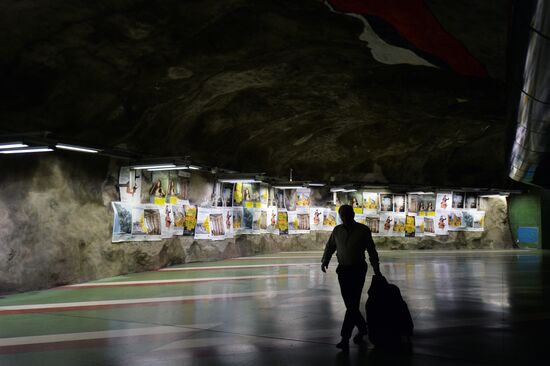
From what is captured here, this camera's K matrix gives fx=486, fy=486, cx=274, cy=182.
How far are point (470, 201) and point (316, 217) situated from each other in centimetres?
977

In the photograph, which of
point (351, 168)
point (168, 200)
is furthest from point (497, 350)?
point (351, 168)

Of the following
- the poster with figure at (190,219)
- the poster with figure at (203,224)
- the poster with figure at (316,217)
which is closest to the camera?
the poster with figure at (190,219)

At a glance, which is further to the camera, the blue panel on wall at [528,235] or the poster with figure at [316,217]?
the blue panel on wall at [528,235]

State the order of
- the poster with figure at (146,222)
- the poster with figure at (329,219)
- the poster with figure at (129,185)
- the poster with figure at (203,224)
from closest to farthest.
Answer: the poster with figure at (129,185) < the poster with figure at (146,222) < the poster with figure at (203,224) < the poster with figure at (329,219)

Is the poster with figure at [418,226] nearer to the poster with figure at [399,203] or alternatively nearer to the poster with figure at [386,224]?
the poster with figure at [399,203]

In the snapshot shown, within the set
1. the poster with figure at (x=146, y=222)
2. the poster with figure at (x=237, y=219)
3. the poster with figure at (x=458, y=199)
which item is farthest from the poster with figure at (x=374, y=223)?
the poster with figure at (x=146, y=222)

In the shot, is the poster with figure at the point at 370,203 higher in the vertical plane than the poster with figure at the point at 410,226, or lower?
higher

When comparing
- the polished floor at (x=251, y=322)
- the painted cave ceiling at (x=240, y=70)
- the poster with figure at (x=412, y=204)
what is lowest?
the polished floor at (x=251, y=322)

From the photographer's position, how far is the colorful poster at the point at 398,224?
2686 centimetres

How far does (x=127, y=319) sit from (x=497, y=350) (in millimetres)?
5344

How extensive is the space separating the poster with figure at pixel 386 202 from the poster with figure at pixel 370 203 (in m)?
0.35

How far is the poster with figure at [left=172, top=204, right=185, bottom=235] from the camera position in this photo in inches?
634

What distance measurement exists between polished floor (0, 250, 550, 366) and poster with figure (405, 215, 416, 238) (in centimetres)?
1389

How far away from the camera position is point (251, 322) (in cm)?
742
